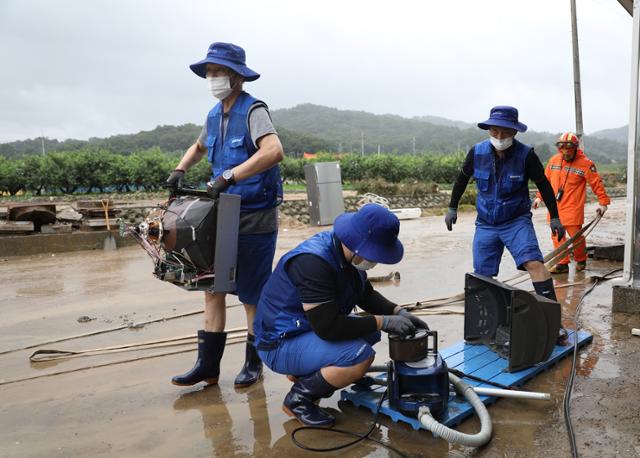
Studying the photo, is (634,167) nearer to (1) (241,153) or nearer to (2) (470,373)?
(2) (470,373)

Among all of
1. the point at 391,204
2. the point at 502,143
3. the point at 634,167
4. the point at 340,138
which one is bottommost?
the point at 391,204

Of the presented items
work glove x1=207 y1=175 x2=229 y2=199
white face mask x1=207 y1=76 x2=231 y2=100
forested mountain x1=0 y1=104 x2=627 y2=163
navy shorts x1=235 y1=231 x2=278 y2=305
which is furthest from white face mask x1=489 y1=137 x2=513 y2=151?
forested mountain x1=0 y1=104 x2=627 y2=163

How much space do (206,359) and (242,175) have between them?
114cm

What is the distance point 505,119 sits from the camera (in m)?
4.02

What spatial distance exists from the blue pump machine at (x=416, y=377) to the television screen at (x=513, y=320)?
0.68 m

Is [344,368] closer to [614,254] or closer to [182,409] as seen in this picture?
[182,409]

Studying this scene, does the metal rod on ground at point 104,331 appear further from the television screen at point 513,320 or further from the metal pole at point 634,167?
the metal pole at point 634,167

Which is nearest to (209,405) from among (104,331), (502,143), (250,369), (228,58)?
(250,369)

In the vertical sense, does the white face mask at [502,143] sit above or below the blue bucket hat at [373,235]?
above

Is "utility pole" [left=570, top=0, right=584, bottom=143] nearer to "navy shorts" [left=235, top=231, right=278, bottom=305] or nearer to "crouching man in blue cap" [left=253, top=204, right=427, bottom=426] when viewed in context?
"navy shorts" [left=235, top=231, right=278, bottom=305]

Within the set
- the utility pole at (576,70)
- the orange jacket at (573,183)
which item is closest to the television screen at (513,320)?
the orange jacket at (573,183)

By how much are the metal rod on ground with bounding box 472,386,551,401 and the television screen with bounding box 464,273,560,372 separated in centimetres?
33

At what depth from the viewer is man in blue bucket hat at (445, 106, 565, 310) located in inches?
156

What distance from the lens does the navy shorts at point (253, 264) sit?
336cm
